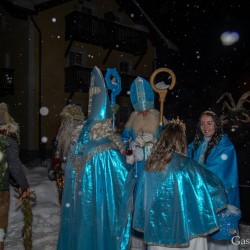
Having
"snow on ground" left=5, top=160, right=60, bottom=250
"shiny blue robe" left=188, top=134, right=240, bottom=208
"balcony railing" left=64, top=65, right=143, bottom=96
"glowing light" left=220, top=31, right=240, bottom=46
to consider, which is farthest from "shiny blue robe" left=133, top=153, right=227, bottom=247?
"glowing light" left=220, top=31, right=240, bottom=46

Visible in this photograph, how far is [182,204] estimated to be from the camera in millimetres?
3258

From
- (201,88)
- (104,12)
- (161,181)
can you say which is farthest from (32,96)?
(161,181)

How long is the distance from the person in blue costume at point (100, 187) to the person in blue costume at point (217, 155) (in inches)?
41.5

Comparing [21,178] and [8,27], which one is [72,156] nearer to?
[21,178]

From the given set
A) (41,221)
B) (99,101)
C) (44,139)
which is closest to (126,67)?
(44,139)

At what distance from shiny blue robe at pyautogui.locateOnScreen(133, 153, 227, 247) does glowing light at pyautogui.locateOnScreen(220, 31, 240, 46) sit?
2083 centimetres

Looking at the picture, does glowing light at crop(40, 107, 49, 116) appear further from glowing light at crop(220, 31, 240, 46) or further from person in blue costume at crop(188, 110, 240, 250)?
person in blue costume at crop(188, 110, 240, 250)

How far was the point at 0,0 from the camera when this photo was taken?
17828 millimetres

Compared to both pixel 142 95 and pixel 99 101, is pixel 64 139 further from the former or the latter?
pixel 99 101

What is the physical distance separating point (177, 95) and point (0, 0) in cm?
1357

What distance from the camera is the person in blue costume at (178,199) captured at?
326cm

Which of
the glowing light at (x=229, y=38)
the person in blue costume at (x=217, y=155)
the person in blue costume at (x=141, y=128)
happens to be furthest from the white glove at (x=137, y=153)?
the glowing light at (x=229, y=38)

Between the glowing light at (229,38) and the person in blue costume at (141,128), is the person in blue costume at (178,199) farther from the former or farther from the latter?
the glowing light at (229,38)

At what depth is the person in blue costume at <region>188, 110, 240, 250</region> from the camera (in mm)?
4168
